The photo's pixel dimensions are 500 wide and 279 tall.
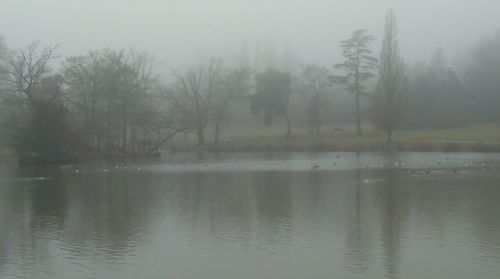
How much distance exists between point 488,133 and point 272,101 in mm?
24600

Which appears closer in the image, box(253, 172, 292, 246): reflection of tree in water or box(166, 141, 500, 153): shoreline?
box(253, 172, 292, 246): reflection of tree in water

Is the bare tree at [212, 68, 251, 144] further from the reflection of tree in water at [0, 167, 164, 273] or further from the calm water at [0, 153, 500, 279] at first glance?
the calm water at [0, 153, 500, 279]

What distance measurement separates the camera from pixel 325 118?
84125 millimetres

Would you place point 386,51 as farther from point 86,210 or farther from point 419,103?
point 86,210

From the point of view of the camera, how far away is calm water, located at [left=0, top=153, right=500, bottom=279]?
11578 mm

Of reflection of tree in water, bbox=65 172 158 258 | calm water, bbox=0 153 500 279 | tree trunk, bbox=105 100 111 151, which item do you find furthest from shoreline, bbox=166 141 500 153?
reflection of tree in water, bbox=65 172 158 258

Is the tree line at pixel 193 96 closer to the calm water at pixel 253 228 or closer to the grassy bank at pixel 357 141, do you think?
the grassy bank at pixel 357 141

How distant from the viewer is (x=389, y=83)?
6209 centimetres

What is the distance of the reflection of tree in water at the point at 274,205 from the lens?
15.4 metres

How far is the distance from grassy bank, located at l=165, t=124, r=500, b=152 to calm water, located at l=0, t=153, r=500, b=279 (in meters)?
25.7

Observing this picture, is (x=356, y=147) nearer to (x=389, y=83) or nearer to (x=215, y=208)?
(x=389, y=83)

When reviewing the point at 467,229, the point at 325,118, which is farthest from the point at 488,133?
the point at 467,229

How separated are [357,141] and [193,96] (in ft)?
64.0

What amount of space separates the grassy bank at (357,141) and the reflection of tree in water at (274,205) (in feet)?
88.2
